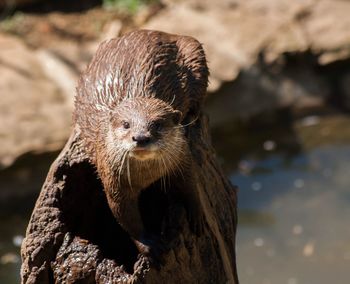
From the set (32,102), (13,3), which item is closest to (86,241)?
(32,102)

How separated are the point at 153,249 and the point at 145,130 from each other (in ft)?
1.23

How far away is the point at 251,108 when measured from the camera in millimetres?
6367

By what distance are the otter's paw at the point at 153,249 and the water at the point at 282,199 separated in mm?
2325

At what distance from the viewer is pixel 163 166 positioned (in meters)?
2.79

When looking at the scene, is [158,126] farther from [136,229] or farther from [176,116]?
[136,229]

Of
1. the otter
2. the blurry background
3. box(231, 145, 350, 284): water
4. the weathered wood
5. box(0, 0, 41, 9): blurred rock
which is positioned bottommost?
box(231, 145, 350, 284): water

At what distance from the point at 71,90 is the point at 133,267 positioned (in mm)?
3398

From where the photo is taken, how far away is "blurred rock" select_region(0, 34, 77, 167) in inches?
225

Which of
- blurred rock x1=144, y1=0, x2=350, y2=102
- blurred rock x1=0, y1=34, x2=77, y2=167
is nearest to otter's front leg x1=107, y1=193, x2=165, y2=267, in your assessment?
blurred rock x1=0, y1=34, x2=77, y2=167

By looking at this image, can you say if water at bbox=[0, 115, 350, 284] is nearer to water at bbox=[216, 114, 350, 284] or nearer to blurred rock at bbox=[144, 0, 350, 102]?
water at bbox=[216, 114, 350, 284]

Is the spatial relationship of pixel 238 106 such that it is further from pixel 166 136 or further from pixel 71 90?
pixel 166 136

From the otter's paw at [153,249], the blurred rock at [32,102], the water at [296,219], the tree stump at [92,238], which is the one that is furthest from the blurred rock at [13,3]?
the otter's paw at [153,249]

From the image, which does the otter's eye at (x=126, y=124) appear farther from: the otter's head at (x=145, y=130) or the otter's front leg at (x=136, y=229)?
the otter's front leg at (x=136, y=229)

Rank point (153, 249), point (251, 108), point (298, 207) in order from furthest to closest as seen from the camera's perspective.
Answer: point (251, 108)
point (298, 207)
point (153, 249)
